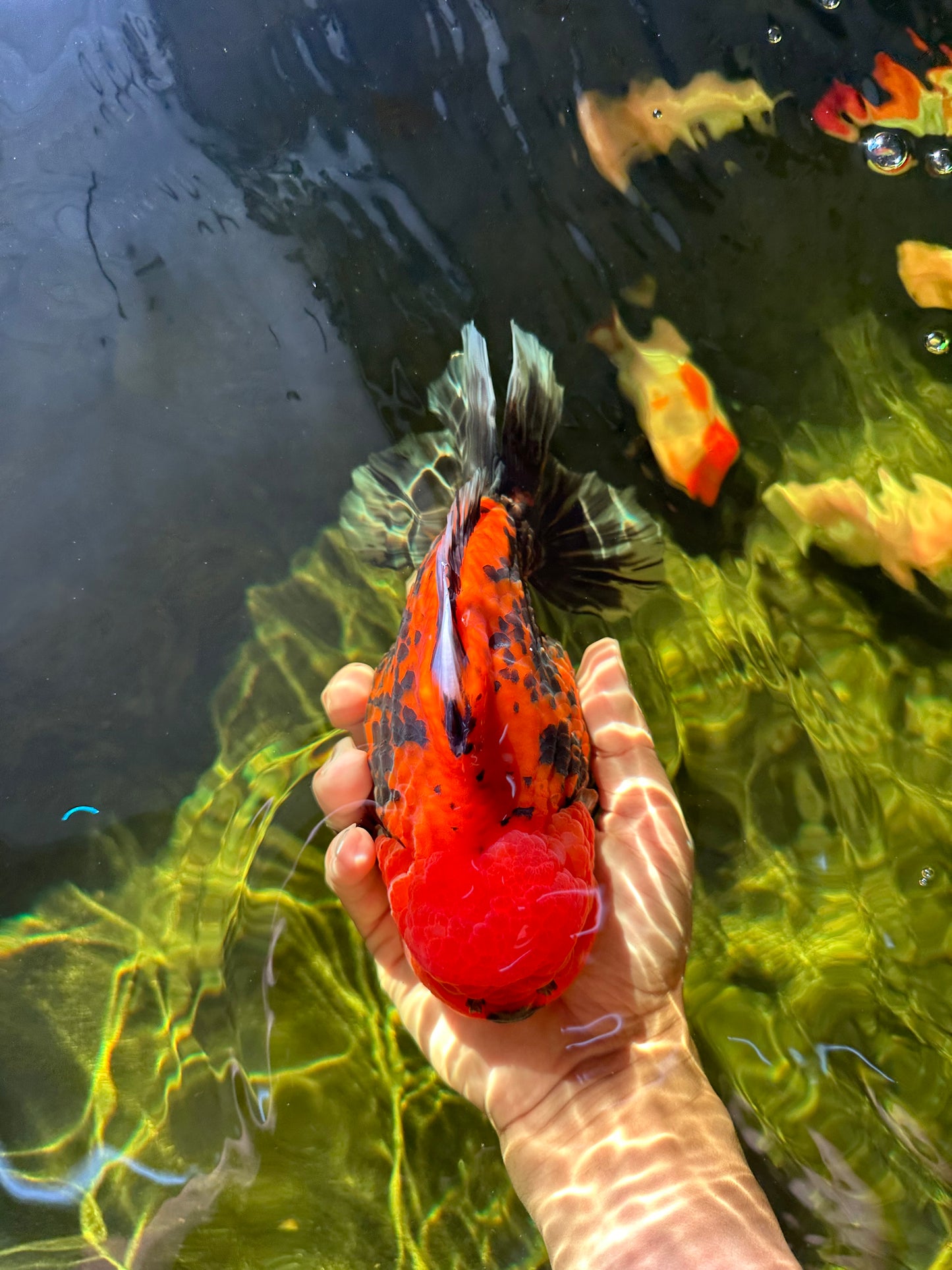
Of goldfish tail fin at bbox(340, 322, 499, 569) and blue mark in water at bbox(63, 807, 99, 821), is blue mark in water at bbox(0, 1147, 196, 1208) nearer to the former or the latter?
blue mark in water at bbox(63, 807, 99, 821)

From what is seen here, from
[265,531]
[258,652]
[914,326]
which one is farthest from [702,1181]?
[914,326]

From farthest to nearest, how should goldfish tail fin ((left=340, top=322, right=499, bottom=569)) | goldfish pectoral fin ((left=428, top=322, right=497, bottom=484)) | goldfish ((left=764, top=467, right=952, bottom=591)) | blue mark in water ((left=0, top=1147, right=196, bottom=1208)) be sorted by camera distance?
goldfish tail fin ((left=340, top=322, right=499, bottom=569)) < goldfish ((left=764, top=467, right=952, bottom=591)) < blue mark in water ((left=0, top=1147, right=196, bottom=1208)) < goldfish pectoral fin ((left=428, top=322, right=497, bottom=484))

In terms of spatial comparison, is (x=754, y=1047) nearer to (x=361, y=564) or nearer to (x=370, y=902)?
(x=370, y=902)

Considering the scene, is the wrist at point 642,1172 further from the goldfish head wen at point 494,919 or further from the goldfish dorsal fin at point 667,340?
the goldfish dorsal fin at point 667,340

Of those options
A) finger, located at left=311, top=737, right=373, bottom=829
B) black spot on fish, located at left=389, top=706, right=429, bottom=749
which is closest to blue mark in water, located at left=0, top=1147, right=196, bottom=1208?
finger, located at left=311, top=737, right=373, bottom=829

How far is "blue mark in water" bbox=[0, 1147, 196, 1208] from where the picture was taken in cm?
266

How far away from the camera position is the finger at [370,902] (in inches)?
94.9

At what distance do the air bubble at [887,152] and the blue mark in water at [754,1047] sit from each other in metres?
2.97

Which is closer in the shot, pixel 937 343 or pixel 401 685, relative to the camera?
pixel 401 685

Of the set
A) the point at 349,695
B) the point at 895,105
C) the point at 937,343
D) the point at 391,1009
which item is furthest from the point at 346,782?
the point at 895,105

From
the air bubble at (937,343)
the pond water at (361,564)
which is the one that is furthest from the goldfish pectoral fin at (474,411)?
the air bubble at (937,343)

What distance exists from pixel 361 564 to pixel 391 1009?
1.60 metres

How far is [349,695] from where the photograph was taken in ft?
8.89

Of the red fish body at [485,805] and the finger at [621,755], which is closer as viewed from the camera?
the red fish body at [485,805]
